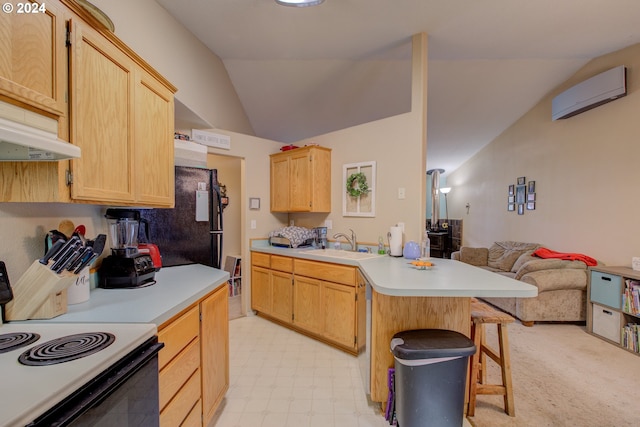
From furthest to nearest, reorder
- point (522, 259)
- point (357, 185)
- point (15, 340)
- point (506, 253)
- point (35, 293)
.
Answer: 1. point (506, 253)
2. point (522, 259)
3. point (357, 185)
4. point (35, 293)
5. point (15, 340)

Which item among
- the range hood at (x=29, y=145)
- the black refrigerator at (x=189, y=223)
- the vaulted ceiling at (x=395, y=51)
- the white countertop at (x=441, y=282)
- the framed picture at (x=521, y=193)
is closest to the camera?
the range hood at (x=29, y=145)

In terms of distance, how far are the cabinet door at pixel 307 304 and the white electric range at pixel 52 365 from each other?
6.47 ft

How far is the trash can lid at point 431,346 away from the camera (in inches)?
55.6

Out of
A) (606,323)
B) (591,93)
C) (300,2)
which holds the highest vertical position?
(300,2)

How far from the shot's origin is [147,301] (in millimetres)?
1292

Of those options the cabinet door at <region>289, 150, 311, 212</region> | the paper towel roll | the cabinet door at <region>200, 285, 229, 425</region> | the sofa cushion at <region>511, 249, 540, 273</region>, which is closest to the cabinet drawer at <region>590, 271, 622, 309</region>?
the sofa cushion at <region>511, 249, 540, 273</region>

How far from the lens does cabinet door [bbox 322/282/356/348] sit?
257cm

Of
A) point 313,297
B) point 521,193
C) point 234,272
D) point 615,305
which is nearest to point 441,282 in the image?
point 313,297

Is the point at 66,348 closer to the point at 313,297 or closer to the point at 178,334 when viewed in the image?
the point at 178,334

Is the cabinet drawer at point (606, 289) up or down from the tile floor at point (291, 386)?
up

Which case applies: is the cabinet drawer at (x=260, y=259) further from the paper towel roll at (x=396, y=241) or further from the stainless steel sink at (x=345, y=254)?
the paper towel roll at (x=396, y=241)

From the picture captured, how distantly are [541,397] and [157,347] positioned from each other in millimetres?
2632

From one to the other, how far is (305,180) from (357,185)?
67 cm

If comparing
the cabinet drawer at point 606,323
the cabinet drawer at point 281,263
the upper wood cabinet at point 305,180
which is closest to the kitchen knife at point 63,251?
the cabinet drawer at point 281,263
